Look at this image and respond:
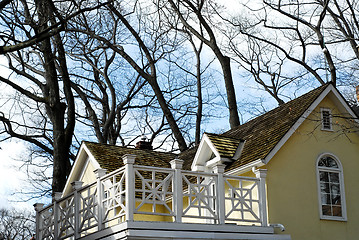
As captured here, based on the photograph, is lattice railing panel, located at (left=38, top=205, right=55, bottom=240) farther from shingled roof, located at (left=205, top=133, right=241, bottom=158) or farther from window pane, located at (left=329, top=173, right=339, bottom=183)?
window pane, located at (left=329, top=173, right=339, bottom=183)

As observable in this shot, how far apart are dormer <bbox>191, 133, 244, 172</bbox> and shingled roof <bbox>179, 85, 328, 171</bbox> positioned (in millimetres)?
63

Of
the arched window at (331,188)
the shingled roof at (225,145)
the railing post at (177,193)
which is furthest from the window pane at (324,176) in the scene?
the railing post at (177,193)

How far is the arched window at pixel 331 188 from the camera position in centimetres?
1647

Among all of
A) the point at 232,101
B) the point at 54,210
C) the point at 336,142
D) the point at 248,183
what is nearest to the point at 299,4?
the point at 232,101

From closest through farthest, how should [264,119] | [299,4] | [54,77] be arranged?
[264,119] → [54,77] → [299,4]

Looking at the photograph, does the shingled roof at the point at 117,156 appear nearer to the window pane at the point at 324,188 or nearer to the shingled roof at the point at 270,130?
the shingled roof at the point at 270,130

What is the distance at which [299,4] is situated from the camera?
2856cm

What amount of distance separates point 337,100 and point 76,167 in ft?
32.8

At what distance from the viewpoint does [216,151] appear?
55.9 feet

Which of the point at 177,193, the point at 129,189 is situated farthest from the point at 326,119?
the point at 129,189

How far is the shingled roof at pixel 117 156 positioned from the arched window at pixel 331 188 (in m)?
6.97

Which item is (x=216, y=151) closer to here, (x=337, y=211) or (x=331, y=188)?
(x=331, y=188)

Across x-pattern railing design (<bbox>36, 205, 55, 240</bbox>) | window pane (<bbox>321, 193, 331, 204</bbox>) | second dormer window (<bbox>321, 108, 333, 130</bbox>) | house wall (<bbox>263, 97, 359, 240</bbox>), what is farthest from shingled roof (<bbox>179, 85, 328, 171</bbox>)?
x-pattern railing design (<bbox>36, 205, 55, 240</bbox>)

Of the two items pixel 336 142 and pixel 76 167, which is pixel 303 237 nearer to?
pixel 336 142
